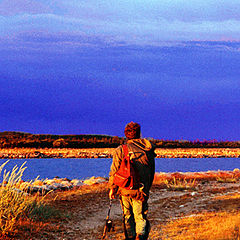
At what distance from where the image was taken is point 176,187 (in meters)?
16.6

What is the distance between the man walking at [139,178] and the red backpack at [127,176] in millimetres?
68

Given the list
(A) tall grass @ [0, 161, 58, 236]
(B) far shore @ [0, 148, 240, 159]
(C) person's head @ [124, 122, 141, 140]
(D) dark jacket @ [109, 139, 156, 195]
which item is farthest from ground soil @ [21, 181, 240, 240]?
(B) far shore @ [0, 148, 240, 159]

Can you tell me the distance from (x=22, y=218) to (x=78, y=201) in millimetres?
4115

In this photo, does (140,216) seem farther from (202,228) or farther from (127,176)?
(202,228)

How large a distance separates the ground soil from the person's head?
11.2 feet

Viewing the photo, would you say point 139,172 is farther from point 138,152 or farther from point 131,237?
point 131,237

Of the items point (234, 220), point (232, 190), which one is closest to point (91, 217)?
point (234, 220)

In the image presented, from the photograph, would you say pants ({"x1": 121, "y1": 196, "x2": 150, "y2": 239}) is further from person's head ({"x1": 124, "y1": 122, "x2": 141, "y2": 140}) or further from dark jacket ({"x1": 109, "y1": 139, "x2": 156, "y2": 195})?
person's head ({"x1": 124, "y1": 122, "x2": 141, "y2": 140})

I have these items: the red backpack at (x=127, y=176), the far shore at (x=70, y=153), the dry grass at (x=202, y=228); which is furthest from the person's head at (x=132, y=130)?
the far shore at (x=70, y=153)

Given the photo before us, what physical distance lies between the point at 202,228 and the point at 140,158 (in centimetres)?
335

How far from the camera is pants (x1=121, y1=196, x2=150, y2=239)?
6.59m

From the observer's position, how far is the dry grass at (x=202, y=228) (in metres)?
8.12

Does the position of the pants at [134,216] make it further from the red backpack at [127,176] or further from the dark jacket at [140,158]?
the red backpack at [127,176]

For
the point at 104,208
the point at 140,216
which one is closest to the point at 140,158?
the point at 140,216
